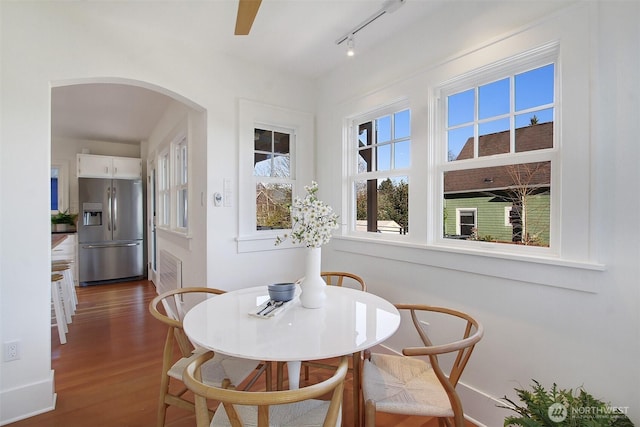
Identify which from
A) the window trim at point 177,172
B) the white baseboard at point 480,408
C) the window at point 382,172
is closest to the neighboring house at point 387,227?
the window at point 382,172

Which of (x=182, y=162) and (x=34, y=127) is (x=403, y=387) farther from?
(x=182, y=162)

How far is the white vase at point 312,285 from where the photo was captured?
1.66 meters

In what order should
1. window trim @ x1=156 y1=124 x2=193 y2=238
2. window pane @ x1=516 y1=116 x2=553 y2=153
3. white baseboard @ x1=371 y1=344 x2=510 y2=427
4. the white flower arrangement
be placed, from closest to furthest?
1. the white flower arrangement
2. window pane @ x1=516 y1=116 x2=553 y2=153
3. white baseboard @ x1=371 y1=344 x2=510 y2=427
4. window trim @ x1=156 y1=124 x2=193 y2=238

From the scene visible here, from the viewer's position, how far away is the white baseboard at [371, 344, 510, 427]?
5.93ft

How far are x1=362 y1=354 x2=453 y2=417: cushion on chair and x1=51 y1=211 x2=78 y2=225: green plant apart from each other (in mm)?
6065

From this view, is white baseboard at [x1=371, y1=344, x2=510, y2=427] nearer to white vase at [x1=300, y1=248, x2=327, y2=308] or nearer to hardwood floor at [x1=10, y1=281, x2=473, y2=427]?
hardwood floor at [x1=10, y1=281, x2=473, y2=427]

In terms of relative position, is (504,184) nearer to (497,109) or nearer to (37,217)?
(497,109)

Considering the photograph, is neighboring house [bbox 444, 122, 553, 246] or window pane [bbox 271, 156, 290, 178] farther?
window pane [bbox 271, 156, 290, 178]

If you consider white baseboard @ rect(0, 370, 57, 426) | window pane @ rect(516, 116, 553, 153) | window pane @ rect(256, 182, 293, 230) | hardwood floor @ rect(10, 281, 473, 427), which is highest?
window pane @ rect(516, 116, 553, 153)

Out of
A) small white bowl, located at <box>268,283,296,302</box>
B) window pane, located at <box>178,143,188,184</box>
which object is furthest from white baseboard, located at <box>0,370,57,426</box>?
window pane, located at <box>178,143,188,184</box>

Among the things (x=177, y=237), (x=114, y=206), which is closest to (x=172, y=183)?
(x=177, y=237)

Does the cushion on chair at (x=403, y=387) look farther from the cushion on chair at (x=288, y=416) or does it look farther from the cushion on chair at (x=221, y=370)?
the cushion on chair at (x=221, y=370)

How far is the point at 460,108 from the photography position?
216 centimetres

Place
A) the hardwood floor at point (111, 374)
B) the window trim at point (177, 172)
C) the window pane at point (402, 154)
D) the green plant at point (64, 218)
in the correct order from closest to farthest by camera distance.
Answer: the hardwood floor at point (111, 374) < the window pane at point (402, 154) < the window trim at point (177, 172) < the green plant at point (64, 218)
